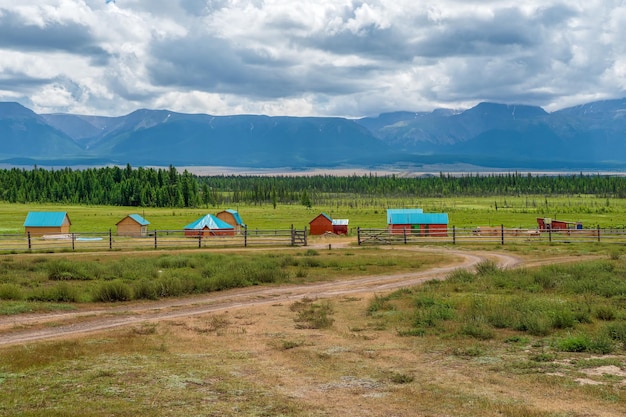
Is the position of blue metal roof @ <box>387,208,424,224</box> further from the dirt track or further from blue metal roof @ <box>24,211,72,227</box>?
blue metal roof @ <box>24,211,72,227</box>

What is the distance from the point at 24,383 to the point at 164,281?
12279mm

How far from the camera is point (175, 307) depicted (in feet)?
70.4

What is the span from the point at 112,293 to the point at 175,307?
2663 millimetres

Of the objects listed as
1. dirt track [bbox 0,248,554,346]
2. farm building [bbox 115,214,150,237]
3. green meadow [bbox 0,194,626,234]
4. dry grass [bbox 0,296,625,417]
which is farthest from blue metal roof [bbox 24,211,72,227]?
dry grass [bbox 0,296,625,417]

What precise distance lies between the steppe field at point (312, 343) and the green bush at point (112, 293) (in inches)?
1.6

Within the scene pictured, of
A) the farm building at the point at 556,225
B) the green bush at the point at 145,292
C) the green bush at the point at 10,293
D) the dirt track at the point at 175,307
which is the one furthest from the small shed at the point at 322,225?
the green bush at the point at 10,293

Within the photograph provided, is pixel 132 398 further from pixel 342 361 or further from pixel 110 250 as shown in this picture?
pixel 110 250

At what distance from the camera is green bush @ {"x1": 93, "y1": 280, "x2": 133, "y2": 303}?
22328mm

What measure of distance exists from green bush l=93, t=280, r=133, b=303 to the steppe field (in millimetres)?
41

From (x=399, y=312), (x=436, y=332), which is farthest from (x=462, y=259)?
(x=436, y=332)

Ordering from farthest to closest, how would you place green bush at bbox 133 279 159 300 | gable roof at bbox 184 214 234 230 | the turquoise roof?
gable roof at bbox 184 214 234 230 → the turquoise roof → green bush at bbox 133 279 159 300

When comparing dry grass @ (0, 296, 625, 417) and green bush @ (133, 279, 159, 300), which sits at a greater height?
green bush @ (133, 279, 159, 300)

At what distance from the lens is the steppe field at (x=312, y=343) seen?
1096cm

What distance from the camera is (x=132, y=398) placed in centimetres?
1120
